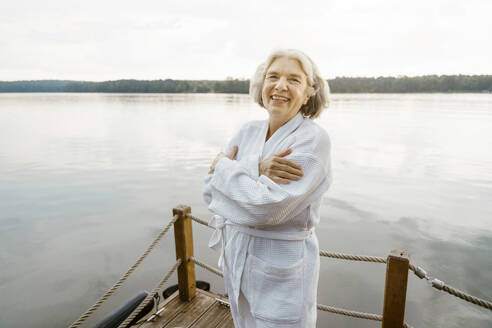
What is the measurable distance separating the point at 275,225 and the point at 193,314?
199 centimetres

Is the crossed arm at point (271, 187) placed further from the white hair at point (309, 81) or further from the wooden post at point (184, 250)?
the wooden post at point (184, 250)

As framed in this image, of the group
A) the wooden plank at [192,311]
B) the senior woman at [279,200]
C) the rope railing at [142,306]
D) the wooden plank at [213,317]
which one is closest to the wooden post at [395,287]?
the senior woman at [279,200]

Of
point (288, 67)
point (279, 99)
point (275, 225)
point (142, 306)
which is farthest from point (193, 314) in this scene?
point (288, 67)

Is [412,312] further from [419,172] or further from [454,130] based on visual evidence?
[454,130]

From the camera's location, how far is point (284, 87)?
1.45 meters

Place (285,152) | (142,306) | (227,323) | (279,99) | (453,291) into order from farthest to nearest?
(227,323) → (142,306) → (453,291) → (279,99) → (285,152)

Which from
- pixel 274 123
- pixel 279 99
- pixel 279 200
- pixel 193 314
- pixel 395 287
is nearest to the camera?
pixel 279 200

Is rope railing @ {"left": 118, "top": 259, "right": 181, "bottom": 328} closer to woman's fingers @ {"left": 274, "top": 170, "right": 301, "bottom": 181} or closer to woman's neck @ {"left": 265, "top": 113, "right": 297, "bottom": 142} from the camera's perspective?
woman's neck @ {"left": 265, "top": 113, "right": 297, "bottom": 142}

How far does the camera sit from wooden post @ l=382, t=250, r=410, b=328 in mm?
1809

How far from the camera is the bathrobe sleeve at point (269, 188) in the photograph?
129 cm

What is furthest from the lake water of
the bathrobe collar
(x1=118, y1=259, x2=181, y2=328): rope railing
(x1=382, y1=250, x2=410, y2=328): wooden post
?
the bathrobe collar

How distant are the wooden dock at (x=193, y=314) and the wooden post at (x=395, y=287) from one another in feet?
4.54

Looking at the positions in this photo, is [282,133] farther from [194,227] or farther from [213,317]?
[194,227]

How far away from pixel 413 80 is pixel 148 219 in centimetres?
8434
